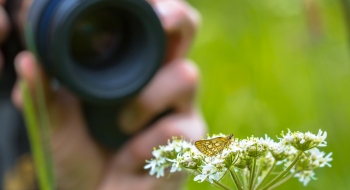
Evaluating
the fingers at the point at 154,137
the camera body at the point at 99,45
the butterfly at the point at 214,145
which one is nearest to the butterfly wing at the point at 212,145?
the butterfly at the point at 214,145

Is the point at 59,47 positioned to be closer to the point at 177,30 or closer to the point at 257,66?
the point at 177,30

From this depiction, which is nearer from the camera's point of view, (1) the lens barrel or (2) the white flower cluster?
(2) the white flower cluster

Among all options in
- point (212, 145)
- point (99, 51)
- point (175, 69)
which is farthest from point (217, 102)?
point (212, 145)

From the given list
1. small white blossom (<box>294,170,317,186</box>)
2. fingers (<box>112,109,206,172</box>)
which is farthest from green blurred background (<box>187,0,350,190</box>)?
small white blossom (<box>294,170,317,186</box>)

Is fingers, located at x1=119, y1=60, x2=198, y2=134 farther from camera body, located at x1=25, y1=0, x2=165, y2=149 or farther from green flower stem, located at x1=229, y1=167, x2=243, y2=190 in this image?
green flower stem, located at x1=229, y1=167, x2=243, y2=190

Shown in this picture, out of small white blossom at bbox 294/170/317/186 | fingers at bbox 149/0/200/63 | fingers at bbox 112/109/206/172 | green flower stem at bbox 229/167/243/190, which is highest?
fingers at bbox 149/0/200/63

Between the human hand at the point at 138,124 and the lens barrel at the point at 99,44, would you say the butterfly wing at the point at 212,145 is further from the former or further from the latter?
the human hand at the point at 138,124
